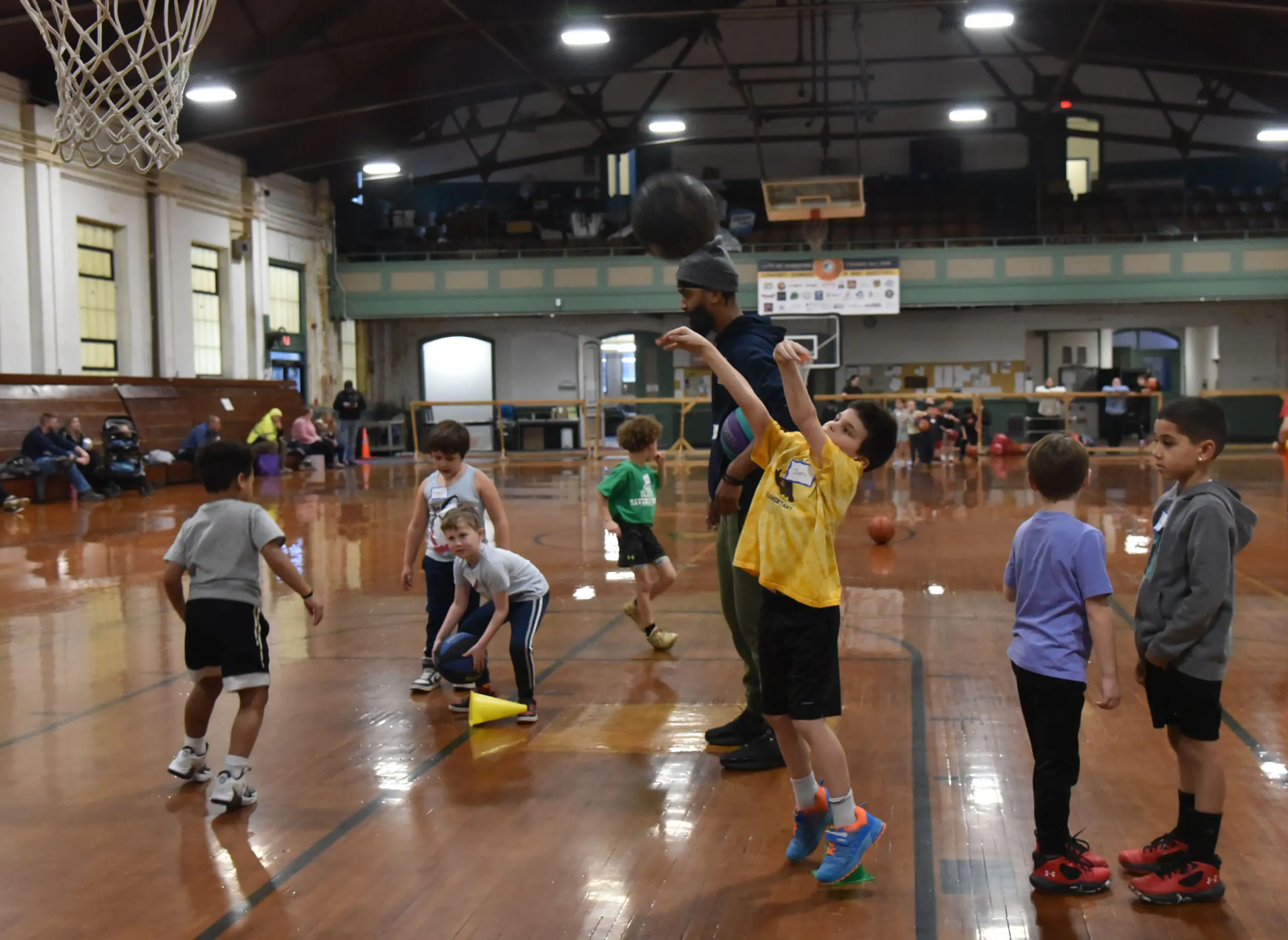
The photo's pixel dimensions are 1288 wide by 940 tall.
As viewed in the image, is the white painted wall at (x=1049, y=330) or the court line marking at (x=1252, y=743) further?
the white painted wall at (x=1049, y=330)

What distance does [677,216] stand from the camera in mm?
4609

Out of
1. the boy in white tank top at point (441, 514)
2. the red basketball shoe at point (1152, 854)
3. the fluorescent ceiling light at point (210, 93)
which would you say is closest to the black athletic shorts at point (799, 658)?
the red basketball shoe at point (1152, 854)

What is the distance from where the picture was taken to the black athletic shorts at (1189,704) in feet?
10.7

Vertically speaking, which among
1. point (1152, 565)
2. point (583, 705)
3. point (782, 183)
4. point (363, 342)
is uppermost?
point (782, 183)

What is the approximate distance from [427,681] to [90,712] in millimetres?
1543

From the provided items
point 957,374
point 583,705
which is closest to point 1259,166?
point 957,374

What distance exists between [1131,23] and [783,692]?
24.1m

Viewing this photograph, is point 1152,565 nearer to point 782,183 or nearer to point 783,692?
point 783,692

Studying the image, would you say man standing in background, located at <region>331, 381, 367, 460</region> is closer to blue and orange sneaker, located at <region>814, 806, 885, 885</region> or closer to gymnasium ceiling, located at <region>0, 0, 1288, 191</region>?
gymnasium ceiling, located at <region>0, 0, 1288, 191</region>

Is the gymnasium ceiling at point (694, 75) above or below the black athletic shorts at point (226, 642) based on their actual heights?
above

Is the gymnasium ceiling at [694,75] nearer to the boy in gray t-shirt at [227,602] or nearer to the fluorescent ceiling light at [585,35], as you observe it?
the fluorescent ceiling light at [585,35]

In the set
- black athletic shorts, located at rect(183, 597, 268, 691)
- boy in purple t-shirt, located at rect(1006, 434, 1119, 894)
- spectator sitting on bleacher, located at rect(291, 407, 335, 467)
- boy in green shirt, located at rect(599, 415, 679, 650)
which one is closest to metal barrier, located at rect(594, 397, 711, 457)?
spectator sitting on bleacher, located at rect(291, 407, 335, 467)

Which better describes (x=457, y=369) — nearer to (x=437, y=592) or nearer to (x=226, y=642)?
(x=437, y=592)

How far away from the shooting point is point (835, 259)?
88.8 feet
